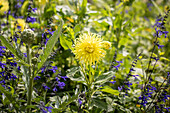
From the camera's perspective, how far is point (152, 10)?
186 inches

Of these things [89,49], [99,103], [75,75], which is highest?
[89,49]

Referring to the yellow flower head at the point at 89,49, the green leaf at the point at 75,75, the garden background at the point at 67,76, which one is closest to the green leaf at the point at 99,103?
the garden background at the point at 67,76

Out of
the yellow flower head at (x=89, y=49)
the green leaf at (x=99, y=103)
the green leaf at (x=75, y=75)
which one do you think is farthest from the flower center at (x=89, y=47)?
the green leaf at (x=99, y=103)

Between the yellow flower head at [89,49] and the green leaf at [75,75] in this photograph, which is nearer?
the yellow flower head at [89,49]

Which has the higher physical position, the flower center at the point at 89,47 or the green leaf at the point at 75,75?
the flower center at the point at 89,47

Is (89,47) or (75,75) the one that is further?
(75,75)

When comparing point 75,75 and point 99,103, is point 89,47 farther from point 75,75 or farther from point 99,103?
point 99,103

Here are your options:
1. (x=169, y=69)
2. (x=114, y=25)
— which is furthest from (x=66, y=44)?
(x=169, y=69)

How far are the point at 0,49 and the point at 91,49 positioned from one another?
2.57 ft

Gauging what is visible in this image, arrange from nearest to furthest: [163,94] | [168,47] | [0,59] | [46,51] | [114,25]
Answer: [46,51]
[0,59]
[163,94]
[114,25]
[168,47]

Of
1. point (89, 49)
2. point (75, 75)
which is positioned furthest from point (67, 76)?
point (89, 49)

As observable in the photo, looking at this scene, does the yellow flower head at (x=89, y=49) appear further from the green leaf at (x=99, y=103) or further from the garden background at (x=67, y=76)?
the green leaf at (x=99, y=103)

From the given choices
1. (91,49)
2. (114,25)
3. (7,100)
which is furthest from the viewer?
(114,25)

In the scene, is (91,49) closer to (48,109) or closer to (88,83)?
(88,83)
